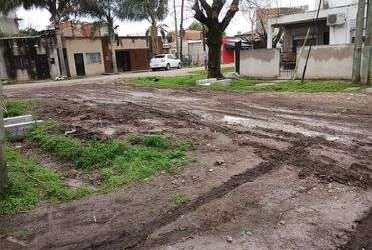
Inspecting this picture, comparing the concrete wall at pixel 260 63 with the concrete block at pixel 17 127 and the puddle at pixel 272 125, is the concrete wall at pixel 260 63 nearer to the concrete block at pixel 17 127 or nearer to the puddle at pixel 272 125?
the puddle at pixel 272 125

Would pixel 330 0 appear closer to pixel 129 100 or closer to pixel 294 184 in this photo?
pixel 129 100

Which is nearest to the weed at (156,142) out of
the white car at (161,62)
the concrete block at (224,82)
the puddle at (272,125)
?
the puddle at (272,125)

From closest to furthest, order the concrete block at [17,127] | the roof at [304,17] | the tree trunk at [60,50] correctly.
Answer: the concrete block at [17,127], the roof at [304,17], the tree trunk at [60,50]

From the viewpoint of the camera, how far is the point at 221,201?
17.4 ft

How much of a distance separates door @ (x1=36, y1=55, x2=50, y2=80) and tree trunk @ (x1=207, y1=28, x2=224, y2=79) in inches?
776

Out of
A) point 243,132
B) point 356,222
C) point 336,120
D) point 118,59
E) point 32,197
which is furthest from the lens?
point 118,59

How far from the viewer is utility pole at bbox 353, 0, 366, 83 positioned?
16125mm

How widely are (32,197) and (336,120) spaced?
6702 mm

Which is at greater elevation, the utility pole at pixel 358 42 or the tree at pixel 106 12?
the tree at pixel 106 12

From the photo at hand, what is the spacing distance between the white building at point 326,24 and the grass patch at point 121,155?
60.1 ft

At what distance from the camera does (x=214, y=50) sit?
2111 centimetres

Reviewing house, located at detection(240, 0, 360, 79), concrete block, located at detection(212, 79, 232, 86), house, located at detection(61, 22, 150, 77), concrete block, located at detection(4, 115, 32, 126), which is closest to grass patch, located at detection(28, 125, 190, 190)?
concrete block, located at detection(4, 115, 32, 126)

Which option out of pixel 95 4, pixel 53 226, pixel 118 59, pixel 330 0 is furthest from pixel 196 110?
pixel 118 59

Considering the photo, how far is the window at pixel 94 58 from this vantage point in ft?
134
